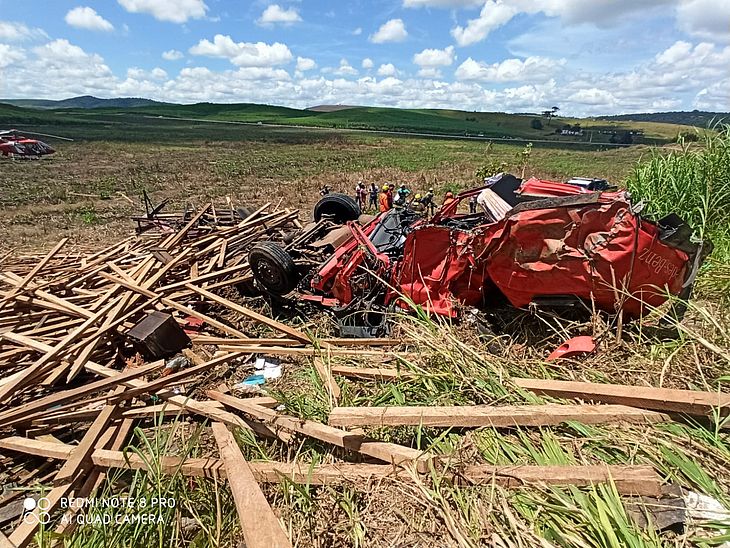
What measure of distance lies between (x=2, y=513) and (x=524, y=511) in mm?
3496

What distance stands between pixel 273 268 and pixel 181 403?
2287 mm

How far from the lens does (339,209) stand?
25.9 feet

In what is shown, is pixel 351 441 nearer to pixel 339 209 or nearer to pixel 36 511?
pixel 36 511

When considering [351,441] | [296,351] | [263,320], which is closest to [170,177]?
[263,320]

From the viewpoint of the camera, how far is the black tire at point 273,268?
5.61 m

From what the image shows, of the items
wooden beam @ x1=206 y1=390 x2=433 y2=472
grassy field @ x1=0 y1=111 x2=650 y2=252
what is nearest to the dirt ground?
grassy field @ x1=0 y1=111 x2=650 y2=252

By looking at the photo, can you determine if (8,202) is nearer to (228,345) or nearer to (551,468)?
(228,345)

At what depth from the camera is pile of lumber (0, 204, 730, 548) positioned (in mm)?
2641

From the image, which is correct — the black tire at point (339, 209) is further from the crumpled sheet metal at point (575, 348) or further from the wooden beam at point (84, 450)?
the wooden beam at point (84, 450)

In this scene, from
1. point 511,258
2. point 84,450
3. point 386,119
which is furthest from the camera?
point 386,119

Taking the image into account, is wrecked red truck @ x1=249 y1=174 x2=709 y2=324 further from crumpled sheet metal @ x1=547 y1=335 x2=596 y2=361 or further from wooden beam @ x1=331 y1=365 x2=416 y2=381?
wooden beam @ x1=331 y1=365 x2=416 y2=381

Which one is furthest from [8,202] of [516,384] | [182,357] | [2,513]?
[516,384]

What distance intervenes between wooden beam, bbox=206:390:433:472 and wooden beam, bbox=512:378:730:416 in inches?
39.9

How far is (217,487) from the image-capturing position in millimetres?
2816
